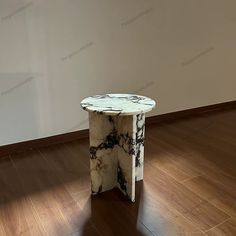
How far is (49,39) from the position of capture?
2559 mm

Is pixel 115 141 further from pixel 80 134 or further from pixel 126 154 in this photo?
pixel 80 134

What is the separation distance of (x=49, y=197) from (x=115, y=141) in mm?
580

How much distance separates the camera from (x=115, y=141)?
1965mm

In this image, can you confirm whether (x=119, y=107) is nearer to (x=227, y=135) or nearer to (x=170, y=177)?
(x=170, y=177)

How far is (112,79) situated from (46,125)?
79 centimetres

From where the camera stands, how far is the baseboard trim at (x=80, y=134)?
2.64m

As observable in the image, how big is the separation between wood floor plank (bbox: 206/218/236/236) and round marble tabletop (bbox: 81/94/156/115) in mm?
765

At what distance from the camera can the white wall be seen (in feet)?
8.18

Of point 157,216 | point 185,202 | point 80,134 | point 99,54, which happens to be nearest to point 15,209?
point 157,216

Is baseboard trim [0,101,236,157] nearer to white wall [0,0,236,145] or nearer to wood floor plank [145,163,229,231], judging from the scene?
white wall [0,0,236,145]

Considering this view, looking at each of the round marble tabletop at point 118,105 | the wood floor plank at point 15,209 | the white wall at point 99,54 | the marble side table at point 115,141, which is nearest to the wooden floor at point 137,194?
the wood floor plank at point 15,209

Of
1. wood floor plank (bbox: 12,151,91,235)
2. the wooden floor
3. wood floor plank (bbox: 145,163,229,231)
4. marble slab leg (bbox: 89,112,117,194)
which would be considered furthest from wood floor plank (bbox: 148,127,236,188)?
wood floor plank (bbox: 12,151,91,235)

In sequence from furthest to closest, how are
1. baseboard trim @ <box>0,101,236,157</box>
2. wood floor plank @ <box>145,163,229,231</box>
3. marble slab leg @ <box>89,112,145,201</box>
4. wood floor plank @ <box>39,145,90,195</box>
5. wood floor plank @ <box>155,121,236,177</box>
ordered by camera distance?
baseboard trim @ <box>0,101,236,157</box> < wood floor plank @ <box>155,121,236,177</box> < wood floor plank @ <box>39,145,90,195</box> < marble slab leg @ <box>89,112,145,201</box> < wood floor plank @ <box>145,163,229,231</box>

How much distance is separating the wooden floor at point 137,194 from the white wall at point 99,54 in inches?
16.1
